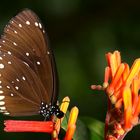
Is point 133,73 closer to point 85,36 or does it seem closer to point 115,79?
point 115,79

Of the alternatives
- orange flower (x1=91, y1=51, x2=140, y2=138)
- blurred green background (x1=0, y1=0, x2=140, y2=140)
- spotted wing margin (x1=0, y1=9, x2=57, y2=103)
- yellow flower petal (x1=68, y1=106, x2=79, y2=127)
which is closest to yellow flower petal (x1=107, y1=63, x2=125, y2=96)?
orange flower (x1=91, y1=51, x2=140, y2=138)

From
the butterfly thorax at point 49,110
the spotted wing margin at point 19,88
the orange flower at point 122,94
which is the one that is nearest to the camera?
the orange flower at point 122,94

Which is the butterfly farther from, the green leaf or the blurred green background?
the blurred green background

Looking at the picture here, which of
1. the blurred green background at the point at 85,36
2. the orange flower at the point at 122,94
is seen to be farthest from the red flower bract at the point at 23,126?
the blurred green background at the point at 85,36

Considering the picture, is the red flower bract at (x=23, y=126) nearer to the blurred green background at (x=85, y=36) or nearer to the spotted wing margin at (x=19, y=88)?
the spotted wing margin at (x=19, y=88)

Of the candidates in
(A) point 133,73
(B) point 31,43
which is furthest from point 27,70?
(A) point 133,73

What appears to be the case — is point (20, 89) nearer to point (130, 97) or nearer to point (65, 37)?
point (130, 97)

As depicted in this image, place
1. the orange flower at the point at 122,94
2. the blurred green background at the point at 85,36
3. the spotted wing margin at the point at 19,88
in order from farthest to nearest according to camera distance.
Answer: the blurred green background at the point at 85,36, the spotted wing margin at the point at 19,88, the orange flower at the point at 122,94

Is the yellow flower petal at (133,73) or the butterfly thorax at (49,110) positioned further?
the butterfly thorax at (49,110)
